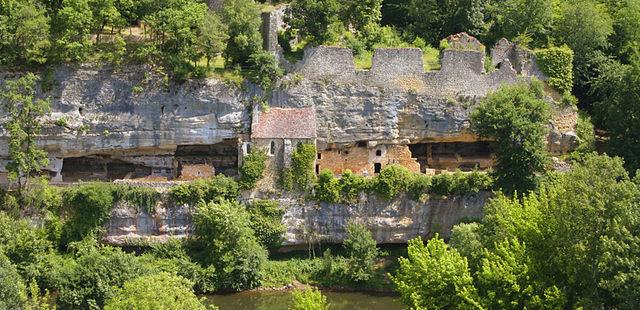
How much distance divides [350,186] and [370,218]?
188 cm

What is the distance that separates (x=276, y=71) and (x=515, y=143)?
12158 mm

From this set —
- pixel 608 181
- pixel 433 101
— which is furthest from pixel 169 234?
pixel 608 181

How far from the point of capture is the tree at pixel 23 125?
4722cm

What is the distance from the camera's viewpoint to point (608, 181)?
36750 millimetres

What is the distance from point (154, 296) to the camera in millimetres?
36062

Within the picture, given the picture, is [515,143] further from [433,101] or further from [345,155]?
[345,155]

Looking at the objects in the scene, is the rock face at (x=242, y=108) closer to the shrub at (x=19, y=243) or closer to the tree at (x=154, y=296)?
the shrub at (x=19, y=243)

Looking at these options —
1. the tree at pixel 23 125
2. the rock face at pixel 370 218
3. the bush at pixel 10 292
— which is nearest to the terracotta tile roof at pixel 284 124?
the rock face at pixel 370 218

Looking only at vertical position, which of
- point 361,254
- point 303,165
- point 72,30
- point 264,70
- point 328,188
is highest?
point 72,30

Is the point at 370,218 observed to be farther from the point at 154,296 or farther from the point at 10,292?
the point at 10,292

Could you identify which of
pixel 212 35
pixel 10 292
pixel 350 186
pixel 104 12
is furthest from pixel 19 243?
pixel 350 186

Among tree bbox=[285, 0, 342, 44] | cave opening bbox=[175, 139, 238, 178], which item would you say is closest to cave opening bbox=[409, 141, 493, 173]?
tree bbox=[285, 0, 342, 44]

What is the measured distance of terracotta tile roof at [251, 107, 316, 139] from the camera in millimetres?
49531

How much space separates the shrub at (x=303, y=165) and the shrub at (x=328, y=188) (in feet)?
1.72
